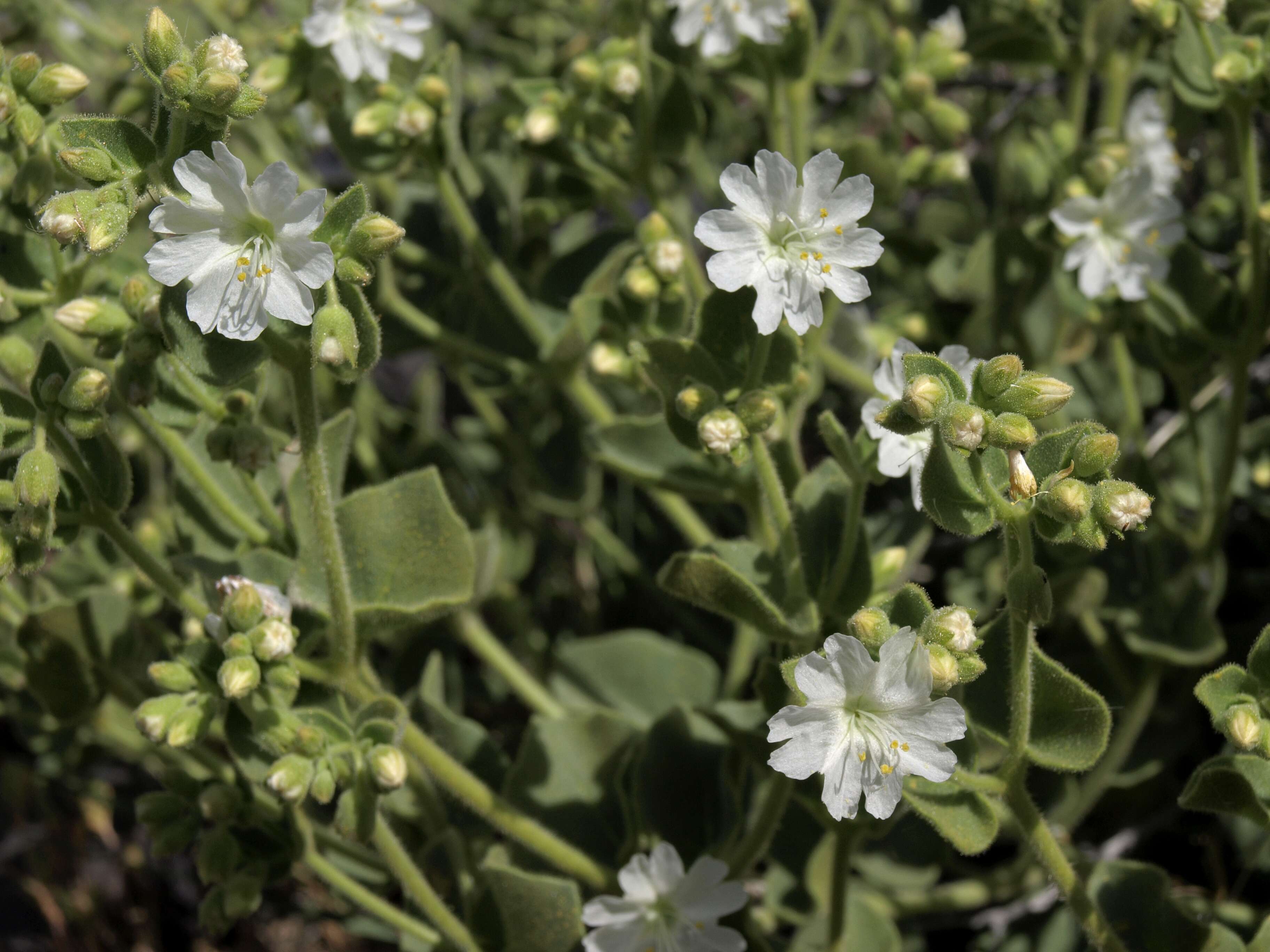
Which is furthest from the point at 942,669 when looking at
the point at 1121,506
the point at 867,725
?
the point at 1121,506

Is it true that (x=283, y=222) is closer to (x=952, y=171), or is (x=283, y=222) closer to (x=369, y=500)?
(x=369, y=500)

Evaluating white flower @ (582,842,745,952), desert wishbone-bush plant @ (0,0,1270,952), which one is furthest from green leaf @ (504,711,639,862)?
white flower @ (582,842,745,952)

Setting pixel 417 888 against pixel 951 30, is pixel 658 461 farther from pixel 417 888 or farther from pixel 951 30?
pixel 951 30

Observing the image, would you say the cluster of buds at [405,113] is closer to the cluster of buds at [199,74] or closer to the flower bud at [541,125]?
the flower bud at [541,125]

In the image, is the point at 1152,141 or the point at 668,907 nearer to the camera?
the point at 668,907

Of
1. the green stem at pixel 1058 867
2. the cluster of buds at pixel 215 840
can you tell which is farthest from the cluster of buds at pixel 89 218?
the green stem at pixel 1058 867

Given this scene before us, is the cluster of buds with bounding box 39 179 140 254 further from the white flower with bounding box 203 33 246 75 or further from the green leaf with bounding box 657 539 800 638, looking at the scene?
the green leaf with bounding box 657 539 800 638

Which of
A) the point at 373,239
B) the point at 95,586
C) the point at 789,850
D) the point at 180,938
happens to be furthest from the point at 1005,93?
the point at 180,938

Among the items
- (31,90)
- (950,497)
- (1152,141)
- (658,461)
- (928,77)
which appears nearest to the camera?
(950,497)
